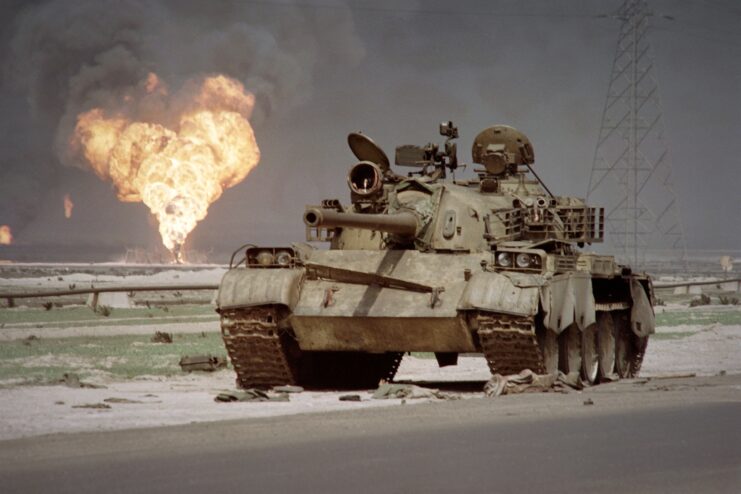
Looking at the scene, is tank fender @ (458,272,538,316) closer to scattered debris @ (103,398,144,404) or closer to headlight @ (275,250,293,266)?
headlight @ (275,250,293,266)

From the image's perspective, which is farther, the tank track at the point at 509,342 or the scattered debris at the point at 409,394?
the tank track at the point at 509,342

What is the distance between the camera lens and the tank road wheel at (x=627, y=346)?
2375 centimetres

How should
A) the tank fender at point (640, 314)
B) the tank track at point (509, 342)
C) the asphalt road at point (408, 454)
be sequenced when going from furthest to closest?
1. the tank fender at point (640, 314)
2. the tank track at point (509, 342)
3. the asphalt road at point (408, 454)

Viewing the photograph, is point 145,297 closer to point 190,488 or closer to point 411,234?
point 411,234

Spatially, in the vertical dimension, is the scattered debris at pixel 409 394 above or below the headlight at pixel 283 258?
below

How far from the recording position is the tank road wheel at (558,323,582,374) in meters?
19.9

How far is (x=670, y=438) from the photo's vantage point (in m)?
12.1

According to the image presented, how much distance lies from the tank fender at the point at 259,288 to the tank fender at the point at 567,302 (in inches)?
139

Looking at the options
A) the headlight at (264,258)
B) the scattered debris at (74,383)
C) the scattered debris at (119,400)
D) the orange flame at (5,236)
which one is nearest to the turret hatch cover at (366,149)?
the headlight at (264,258)

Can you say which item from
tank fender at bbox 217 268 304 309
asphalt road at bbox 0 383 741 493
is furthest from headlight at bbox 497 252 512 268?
asphalt road at bbox 0 383 741 493

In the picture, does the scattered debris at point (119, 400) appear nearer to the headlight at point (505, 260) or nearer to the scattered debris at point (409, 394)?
the scattered debris at point (409, 394)

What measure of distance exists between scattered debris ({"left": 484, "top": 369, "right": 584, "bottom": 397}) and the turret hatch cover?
435 centimetres

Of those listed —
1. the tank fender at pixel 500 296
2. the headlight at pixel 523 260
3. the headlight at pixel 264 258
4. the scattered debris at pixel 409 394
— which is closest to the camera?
the scattered debris at pixel 409 394

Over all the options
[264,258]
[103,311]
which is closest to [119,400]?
[264,258]
